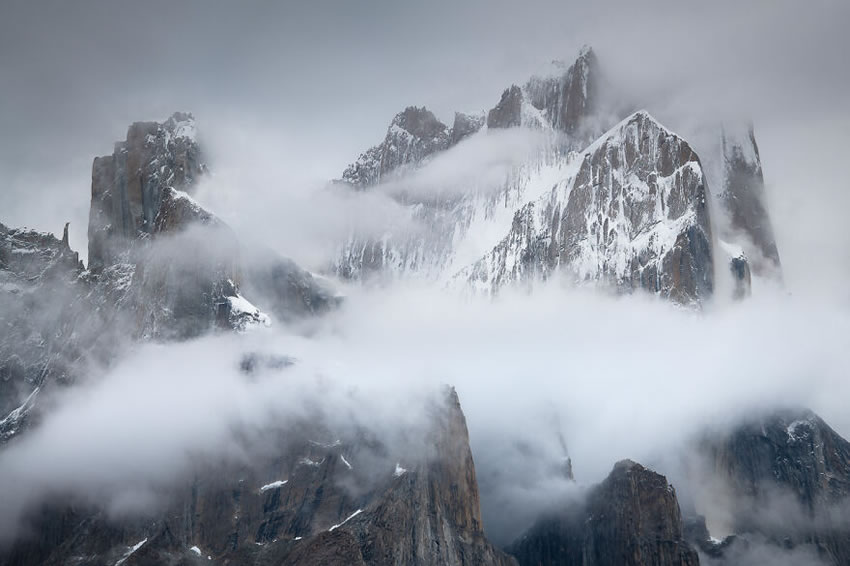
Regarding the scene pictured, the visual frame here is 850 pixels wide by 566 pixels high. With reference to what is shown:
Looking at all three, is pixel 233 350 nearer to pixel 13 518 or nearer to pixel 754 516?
A: pixel 13 518

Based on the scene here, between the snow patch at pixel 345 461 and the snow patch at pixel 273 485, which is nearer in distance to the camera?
the snow patch at pixel 345 461

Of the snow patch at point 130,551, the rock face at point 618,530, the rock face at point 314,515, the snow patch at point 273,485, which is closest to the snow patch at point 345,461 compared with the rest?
the rock face at point 314,515

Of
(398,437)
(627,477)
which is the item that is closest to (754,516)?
(627,477)

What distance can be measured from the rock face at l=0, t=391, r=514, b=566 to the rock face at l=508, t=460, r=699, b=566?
16.4 meters

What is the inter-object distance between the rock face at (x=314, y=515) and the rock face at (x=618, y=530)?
1635 centimetres

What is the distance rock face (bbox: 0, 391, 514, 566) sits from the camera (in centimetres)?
15388

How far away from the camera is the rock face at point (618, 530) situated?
16312 centimetres

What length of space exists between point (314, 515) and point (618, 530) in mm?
47931

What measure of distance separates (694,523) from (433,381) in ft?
171

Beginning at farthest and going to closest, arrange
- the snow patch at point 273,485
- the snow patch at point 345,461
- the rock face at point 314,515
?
1. the snow patch at point 273,485
2. the snow patch at point 345,461
3. the rock face at point 314,515

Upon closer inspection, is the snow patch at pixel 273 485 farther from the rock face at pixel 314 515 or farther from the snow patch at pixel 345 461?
the snow patch at pixel 345 461

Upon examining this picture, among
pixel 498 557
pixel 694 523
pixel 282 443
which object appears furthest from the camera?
pixel 694 523

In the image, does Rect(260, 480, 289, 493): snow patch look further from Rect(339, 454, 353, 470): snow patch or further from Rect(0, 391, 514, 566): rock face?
Rect(339, 454, 353, 470): snow patch

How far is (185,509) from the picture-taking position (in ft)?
552
